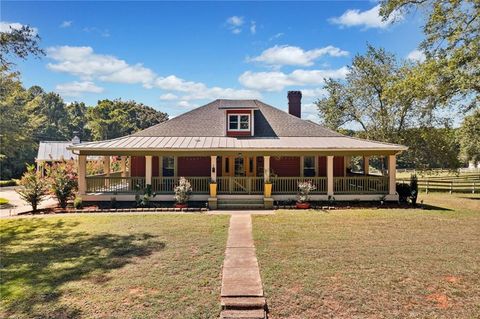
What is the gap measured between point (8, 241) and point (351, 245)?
10.8 meters

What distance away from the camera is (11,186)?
3372cm

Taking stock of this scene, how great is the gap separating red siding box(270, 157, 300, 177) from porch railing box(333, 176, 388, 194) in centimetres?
287

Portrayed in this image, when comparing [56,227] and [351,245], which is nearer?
[351,245]

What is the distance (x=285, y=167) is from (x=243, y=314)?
1438 centimetres

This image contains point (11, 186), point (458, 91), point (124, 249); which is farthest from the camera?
point (11, 186)

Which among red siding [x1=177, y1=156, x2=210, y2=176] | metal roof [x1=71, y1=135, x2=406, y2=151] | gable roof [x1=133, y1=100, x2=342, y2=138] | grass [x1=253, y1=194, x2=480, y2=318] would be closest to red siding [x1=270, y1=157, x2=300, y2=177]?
metal roof [x1=71, y1=135, x2=406, y2=151]

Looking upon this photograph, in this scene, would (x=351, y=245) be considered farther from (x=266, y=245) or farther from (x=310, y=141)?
(x=310, y=141)

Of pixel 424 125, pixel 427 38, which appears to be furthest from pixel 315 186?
pixel 424 125

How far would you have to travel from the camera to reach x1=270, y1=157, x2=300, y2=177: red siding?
1917 centimetres

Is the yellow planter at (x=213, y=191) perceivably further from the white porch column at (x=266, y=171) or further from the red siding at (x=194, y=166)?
the red siding at (x=194, y=166)

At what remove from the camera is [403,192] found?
16672 millimetres

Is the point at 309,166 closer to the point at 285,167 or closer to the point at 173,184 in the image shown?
the point at 285,167

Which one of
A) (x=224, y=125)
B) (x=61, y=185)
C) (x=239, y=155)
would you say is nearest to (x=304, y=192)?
(x=239, y=155)

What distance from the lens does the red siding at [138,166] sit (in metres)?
19.1
